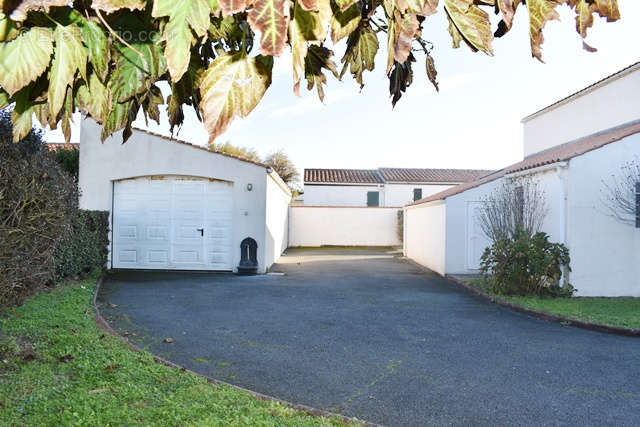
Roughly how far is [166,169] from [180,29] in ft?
43.9

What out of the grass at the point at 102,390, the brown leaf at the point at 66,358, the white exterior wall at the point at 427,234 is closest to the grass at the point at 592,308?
the white exterior wall at the point at 427,234

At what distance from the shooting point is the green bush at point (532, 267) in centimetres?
970

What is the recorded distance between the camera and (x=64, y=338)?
5.58m

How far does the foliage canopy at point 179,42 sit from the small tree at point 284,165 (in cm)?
4595

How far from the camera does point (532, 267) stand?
9.63 m

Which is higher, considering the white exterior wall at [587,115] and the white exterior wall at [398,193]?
the white exterior wall at [587,115]

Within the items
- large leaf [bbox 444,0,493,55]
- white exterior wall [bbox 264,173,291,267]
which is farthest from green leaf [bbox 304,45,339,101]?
white exterior wall [bbox 264,173,291,267]

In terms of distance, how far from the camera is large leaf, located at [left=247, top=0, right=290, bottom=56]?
778 mm

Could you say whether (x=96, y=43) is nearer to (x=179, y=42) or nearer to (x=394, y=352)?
(x=179, y=42)

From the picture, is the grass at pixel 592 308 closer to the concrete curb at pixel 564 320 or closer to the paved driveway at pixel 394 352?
the concrete curb at pixel 564 320

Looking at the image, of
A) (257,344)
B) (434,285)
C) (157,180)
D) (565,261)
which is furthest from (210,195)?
(565,261)

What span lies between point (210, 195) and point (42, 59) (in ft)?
42.9

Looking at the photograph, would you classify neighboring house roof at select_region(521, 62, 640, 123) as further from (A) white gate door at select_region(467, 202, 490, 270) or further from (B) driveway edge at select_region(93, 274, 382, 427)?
(B) driveway edge at select_region(93, 274, 382, 427)

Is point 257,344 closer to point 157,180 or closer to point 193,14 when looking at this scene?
point 193,14
